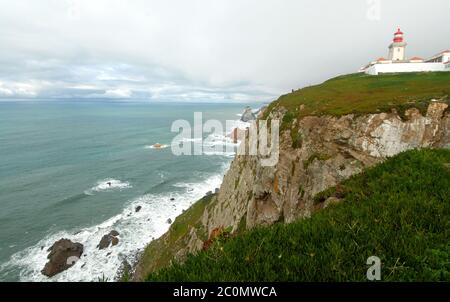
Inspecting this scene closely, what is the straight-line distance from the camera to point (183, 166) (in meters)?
87.8

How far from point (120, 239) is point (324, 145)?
40.3 meters

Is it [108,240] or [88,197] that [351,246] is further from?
[88,197]

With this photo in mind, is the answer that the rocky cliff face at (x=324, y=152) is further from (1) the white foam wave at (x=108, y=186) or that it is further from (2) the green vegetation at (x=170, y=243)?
(1) the white foam wave at (x=108, y=186)

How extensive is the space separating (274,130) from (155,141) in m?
105

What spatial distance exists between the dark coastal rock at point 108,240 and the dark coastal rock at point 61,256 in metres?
2.97

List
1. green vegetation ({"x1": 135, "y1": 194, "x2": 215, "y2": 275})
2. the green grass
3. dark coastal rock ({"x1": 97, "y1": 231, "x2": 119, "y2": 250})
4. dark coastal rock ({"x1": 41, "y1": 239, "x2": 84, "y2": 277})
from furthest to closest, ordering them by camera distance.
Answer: dark coastal rock ({"x1": 97, "y1": 231, "x2": 119, "y2": 250}), dark coastal rock ({"x1": 41, "y1": 239, "x2": 84, "y2": 277}), green vegetation ({"x1": 135, "y1": 194, "x2": 215, "y2": 275}), the green grass

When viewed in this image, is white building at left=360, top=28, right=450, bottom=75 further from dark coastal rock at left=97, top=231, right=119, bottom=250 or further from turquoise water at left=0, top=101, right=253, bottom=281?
dark coastal rock at left=97, top=231, right=119, bottom=250

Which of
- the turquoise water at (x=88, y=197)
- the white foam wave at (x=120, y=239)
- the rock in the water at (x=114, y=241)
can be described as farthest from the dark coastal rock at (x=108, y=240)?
the turquoise water at (x=88, y=197)

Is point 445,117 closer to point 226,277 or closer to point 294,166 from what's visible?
point 294,166

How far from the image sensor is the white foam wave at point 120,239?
3972 cm

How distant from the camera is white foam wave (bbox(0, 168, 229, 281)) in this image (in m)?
39.7

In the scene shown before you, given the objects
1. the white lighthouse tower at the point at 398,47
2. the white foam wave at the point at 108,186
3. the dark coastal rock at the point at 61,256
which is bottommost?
the dark coastal rock at the point at 61,256

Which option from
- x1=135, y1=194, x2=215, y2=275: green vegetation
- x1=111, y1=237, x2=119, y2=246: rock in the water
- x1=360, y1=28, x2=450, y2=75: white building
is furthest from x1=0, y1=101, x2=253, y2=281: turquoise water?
x1=360, y1=28, x2=450, y2=75: white building

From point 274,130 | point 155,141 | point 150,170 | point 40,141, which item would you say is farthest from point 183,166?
point 40,141
